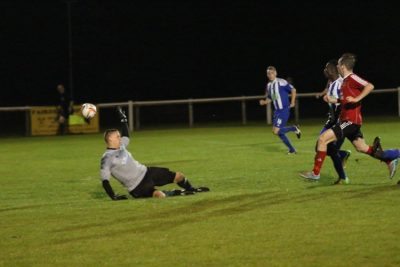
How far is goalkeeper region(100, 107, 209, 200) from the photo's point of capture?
11.8 metres

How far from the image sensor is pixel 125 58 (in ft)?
186

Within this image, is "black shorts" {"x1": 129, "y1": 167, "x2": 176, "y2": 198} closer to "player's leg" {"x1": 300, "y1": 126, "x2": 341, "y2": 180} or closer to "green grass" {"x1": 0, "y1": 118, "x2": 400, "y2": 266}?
"green grass" {"x1": 0, "y1": 118, "x2": 400, "y2": 266}

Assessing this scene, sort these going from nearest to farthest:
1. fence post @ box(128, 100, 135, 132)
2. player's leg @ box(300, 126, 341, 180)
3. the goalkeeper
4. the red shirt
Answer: the goalkeeper → the red shirt → player's leg @ box(300, 126, 341, 180) → fence post @ box(128, 100, 135, 132)

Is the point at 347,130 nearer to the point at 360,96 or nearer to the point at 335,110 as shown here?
the point at 360,96

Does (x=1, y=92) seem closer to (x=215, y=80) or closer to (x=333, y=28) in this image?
(x=215, y=80)

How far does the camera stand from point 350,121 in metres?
12.5

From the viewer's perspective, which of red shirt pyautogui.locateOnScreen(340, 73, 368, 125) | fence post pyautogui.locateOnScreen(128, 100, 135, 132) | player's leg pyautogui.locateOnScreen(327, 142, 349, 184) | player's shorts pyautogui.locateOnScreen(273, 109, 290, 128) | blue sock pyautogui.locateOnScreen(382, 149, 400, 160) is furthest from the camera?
fence post pyautogui.locateOnScreen(128, 100, 135, 132)

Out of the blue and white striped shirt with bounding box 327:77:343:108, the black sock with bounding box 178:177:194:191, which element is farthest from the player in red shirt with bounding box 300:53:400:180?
the black sock with bounding box 178:177:194:191

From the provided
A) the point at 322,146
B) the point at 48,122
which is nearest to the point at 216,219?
the point at 322,146

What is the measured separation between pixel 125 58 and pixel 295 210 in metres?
47.2

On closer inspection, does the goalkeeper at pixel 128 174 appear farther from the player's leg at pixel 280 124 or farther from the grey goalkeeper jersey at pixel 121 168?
the player's leg at pixel 280 124

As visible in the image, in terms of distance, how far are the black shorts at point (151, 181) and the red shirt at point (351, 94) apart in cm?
283

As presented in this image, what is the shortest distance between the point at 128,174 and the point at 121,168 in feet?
0.46

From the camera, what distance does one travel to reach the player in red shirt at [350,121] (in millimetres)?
12344
